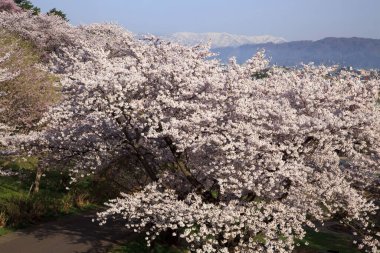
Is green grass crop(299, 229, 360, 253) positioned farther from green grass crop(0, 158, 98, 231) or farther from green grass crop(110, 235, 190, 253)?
green grass crop(0, 158, 98, 231)

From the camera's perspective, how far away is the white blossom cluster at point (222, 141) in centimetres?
1308

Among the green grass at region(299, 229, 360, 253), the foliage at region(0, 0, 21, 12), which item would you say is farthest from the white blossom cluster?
the foliage at region(0, 0, 21, 12)

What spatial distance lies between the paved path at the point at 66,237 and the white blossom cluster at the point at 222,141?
2.89 m

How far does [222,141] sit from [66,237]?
8.45 meters

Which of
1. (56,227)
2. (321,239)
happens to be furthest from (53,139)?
(321,239)

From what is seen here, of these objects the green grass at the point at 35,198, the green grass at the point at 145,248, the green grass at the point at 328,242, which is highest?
the green grass at the point at 35,198

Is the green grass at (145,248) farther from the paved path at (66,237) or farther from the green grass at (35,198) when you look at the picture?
the green grass at (35,198)

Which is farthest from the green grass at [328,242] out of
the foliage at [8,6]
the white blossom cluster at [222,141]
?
the foliage at [8,6]

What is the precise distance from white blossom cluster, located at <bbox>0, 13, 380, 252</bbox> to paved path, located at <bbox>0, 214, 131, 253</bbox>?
2894 mm

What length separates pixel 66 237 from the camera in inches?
679

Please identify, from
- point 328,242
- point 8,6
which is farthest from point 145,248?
point 8,6

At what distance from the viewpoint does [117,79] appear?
13.5m

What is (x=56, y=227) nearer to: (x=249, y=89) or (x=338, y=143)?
(x=249, y=89)

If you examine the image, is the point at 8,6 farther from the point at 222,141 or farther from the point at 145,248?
the point at 222,141
